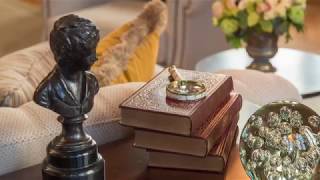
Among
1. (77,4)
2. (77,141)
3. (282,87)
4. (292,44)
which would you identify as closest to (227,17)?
(282,87)

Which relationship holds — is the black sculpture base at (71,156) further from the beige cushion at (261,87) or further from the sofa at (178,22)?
the sofa at (178,22)

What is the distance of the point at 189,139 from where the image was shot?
3.52 feet

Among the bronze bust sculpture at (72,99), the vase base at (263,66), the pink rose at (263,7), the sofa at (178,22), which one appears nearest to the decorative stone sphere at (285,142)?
the bronze bust sculpture at (72,99)

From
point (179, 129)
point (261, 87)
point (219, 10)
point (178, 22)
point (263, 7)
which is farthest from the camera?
point (178, 22)

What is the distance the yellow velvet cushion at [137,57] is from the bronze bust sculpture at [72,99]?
50 cm

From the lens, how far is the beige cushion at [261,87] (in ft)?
5.30

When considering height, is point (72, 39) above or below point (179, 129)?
above

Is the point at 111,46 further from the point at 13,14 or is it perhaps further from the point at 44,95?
the point at 13,14

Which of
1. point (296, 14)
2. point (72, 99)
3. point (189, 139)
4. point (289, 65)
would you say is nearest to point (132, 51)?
point (189, 139)

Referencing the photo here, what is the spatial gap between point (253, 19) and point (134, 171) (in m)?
1.39

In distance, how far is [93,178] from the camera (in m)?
0.97

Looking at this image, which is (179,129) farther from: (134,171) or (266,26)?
(266,26)

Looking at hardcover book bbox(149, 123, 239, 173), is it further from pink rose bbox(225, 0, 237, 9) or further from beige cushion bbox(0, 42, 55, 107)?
pink rose bbox(225, 0, 237, 9)

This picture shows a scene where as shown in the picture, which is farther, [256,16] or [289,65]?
[289,65]
